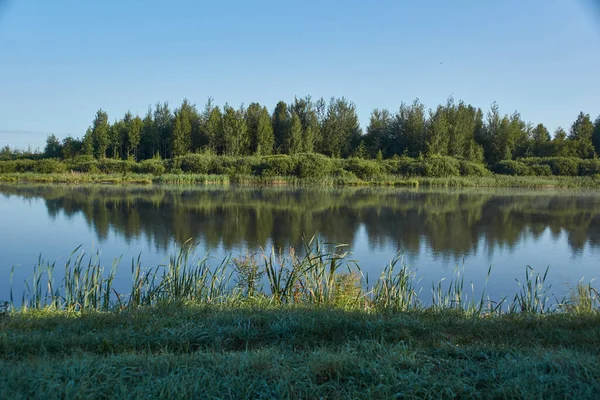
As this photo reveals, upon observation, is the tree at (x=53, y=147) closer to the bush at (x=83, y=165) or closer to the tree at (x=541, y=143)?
the bush at (x=83, y=165)

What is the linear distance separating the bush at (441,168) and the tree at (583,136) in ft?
45.6

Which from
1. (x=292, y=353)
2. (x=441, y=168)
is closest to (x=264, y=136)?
(x=441, y=168)

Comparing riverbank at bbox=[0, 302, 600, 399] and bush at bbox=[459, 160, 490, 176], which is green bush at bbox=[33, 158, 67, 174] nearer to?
bush at bbox=[459, 160, 490, 176]

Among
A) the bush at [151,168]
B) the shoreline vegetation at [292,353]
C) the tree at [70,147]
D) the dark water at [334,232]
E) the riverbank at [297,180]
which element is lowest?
the dark water at [334,232]

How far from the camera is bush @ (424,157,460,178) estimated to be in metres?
41.8

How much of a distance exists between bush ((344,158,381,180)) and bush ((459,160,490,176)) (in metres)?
7.84

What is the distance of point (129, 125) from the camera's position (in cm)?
4891

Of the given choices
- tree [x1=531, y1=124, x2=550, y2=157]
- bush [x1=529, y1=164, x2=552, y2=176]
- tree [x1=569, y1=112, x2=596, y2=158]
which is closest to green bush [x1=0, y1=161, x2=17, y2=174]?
bush [x1=529, y1=164, x2=552, y2=176]

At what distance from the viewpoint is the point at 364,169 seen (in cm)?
4150

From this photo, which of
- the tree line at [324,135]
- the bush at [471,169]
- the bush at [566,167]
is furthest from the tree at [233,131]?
the bush at [566,167]

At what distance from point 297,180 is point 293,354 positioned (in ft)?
117

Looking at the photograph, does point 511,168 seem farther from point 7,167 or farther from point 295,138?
point 7,167

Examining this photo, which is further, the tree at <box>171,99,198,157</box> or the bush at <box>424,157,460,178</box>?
the tree at <box>171,99,198,157</box>

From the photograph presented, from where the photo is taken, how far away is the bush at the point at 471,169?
42594mm
